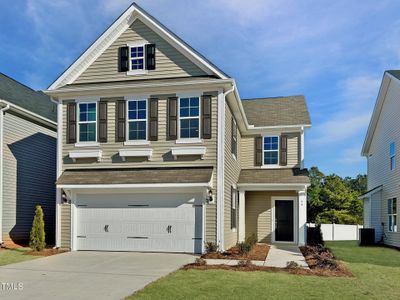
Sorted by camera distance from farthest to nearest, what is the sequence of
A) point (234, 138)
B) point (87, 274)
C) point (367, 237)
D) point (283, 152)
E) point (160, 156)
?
1. point (367, 237)
2. point (283, 152)
3. point (234, 138)
4. point (160, 156)
5. point (87, 274)

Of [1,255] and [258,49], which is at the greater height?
[258,49]

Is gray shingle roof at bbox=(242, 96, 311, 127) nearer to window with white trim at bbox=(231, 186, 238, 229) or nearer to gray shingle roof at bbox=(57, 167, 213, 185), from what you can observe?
window with white trim at bbox=(231, 186, 238, 229)

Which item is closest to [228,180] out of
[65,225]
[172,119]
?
[172,119]

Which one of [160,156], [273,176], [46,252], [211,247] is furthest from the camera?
[273,176]

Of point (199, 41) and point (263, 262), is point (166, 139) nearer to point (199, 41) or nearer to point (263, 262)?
point (199, 41)

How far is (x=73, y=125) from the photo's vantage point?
15539mm

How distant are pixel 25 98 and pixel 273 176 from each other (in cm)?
1190

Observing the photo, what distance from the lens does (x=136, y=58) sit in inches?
618

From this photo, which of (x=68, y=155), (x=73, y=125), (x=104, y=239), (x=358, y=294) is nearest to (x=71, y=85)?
(x=73, y=125)

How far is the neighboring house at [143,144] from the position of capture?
47.2ft

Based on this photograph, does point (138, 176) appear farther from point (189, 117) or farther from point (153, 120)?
point (189, 117)

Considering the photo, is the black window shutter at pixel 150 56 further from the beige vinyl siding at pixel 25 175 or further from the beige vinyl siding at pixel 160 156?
the beige vinyl siding at pixel 25 175

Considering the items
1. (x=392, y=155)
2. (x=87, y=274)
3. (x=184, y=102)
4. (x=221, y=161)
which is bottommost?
(x=87, y=274)

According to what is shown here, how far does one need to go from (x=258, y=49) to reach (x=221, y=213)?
215 inches
